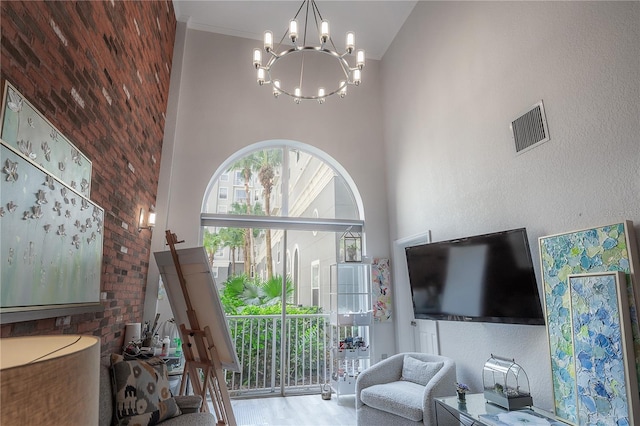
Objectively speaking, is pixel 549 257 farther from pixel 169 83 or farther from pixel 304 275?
pixel 169 83

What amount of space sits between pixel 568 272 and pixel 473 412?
1.23 metres

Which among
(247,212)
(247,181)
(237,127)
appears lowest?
(247,212)

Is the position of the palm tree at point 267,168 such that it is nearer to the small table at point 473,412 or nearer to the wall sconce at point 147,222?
the wall sconce at point 147,222

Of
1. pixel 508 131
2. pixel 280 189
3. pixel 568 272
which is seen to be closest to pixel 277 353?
pixel 280 189

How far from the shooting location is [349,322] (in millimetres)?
4750

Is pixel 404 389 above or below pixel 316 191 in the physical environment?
below

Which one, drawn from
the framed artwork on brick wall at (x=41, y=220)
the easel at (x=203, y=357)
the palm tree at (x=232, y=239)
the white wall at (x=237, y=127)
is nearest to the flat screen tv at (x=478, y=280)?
the white wall at (x=237, y=127)

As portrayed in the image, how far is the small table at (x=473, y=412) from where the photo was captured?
2.44 m

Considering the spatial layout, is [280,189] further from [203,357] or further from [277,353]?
[203,357]

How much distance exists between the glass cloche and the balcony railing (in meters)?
2.74

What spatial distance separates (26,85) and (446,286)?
3602 millimetres

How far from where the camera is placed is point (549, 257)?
2670mm

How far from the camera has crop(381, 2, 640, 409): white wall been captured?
7.68ft

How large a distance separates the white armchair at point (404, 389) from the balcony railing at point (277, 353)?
1.61 m
